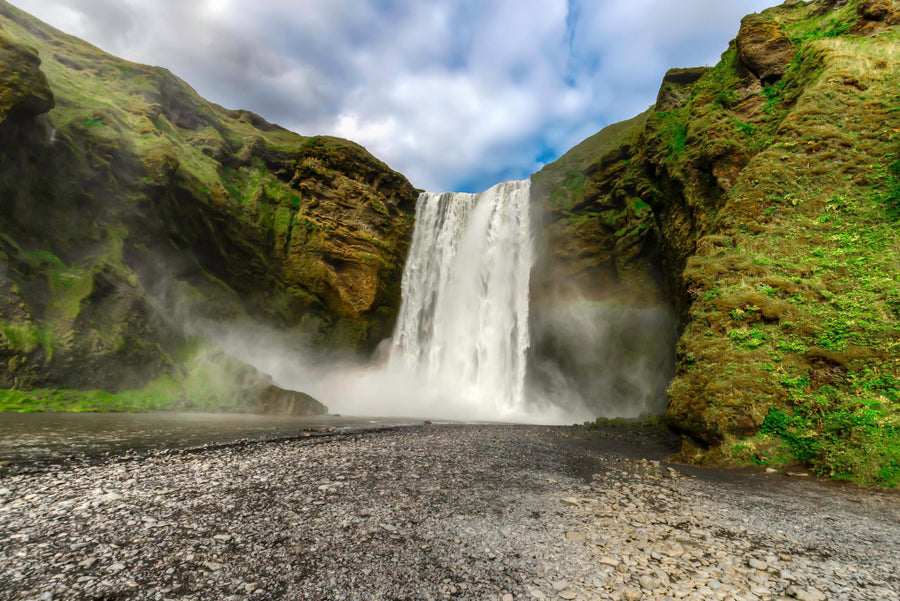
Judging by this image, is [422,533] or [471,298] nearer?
[422,533]

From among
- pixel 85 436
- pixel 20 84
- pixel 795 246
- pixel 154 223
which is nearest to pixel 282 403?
pixel 85 436

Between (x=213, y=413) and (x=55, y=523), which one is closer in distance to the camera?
(x=55, y=523)

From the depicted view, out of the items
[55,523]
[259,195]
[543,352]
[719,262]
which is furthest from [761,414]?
[259,195]

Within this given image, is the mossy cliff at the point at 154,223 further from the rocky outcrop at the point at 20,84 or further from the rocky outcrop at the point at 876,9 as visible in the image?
the rocky outcrop at the point at 876,9

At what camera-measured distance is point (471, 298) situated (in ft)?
111

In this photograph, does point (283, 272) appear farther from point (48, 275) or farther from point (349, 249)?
point (48, 275)

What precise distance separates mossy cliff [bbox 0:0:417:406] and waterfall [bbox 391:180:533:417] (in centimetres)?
266

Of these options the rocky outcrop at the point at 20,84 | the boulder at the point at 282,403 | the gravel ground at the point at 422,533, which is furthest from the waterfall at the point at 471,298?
the rocky outcrop at the point at 20,84

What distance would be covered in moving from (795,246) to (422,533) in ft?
41.2

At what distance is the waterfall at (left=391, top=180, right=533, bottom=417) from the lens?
3067 centimetres

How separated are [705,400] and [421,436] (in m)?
8.05

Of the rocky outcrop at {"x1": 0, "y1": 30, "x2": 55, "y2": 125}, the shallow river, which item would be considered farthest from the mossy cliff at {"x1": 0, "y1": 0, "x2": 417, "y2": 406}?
the shallow river

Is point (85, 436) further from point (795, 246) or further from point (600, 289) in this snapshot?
point (600, 289)

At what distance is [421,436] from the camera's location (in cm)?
1162
